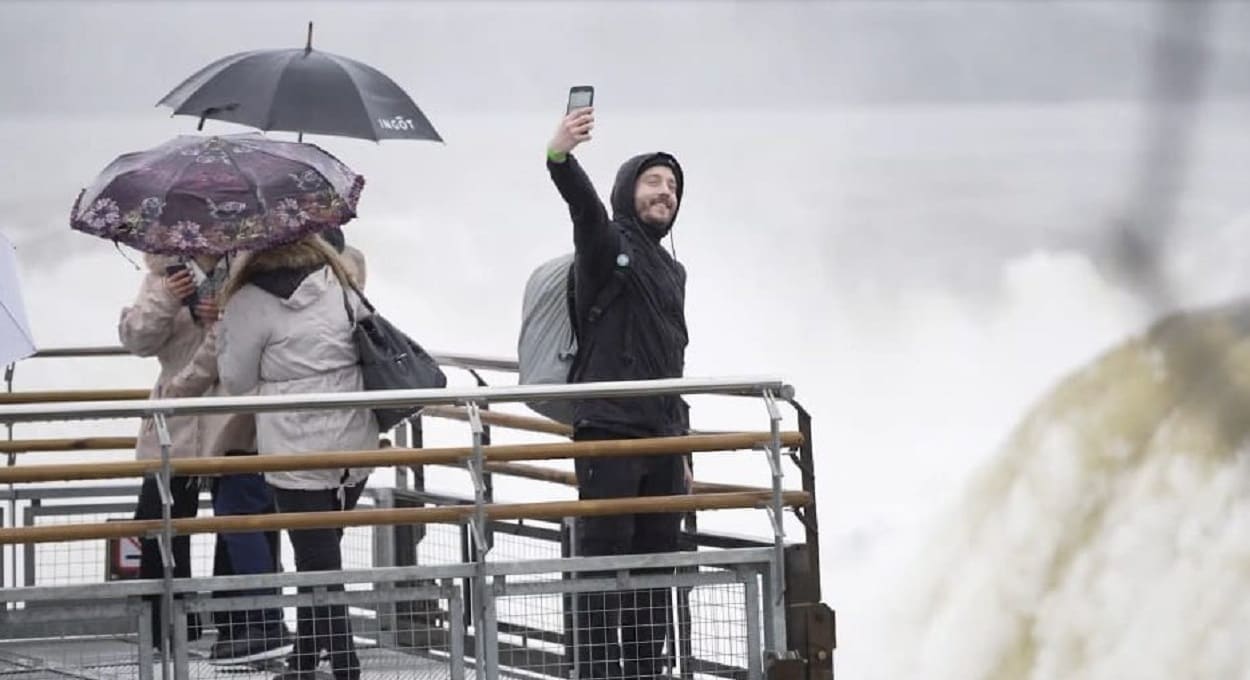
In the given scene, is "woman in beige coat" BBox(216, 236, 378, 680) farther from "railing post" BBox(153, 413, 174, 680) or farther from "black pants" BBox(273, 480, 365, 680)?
"railing post" BBox(153, 413, 174, 680)

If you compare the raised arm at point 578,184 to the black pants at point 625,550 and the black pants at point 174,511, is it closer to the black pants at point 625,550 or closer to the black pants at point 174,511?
the black pants at point 625,550

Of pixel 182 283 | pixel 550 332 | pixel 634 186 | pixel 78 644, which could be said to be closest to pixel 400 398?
pixel 550 332

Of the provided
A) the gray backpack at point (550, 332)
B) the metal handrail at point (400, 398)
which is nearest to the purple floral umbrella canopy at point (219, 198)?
the gray backpack at point (550, 332)

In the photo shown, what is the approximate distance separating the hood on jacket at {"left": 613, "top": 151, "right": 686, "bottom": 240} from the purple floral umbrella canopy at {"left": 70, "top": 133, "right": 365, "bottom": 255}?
0.56 meters

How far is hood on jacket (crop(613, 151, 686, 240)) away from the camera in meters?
4.65

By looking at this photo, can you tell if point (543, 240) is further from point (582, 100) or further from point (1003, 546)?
point (582, 100)

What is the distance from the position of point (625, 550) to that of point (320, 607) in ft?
1.98

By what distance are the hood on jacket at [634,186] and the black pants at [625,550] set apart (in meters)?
0.45

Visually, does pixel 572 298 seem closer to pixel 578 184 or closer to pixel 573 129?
pixel 578 184

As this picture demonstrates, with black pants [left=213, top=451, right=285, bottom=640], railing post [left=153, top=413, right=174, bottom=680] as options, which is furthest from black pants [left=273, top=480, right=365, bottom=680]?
black pants [left=213, top=451, right=285, bottom=640]

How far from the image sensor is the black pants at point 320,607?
14.0 ft

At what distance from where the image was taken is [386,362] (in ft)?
15.2

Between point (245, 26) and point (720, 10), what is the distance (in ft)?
8.92

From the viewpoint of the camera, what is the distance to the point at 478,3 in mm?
13109
